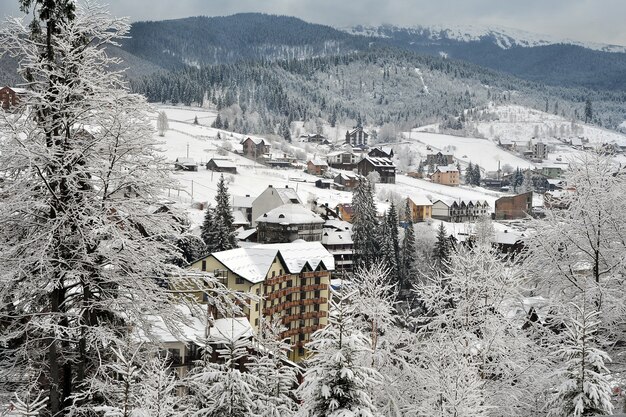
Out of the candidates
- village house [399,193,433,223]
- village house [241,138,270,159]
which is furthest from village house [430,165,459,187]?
village house [399,193,433,223]

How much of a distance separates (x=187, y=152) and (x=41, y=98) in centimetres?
14850

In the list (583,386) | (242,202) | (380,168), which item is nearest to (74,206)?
(583,386)

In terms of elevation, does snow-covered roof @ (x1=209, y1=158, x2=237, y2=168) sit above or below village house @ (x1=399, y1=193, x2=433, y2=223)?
above

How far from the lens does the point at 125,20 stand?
10188mm

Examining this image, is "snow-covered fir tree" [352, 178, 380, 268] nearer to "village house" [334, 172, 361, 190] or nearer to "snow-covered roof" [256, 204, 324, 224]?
"snow-covered roof" [256, 204, 324, 224]

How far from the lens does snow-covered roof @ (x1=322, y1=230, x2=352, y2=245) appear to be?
269 feet

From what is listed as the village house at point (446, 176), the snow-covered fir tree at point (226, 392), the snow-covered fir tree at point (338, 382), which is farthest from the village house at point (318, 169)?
the snow-covered fir tree at point (338, 382)

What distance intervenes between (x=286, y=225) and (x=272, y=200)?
2052 cm

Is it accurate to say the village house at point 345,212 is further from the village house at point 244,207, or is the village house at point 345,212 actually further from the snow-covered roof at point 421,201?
the snow-covered roof at point 421,201

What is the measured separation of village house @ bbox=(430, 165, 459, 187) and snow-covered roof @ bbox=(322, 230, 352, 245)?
96758 millimetres

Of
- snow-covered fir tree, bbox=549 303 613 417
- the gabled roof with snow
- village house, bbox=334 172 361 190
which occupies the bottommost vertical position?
village house, bbox=334 172 361 190

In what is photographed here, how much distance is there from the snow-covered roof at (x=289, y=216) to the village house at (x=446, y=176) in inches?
4137

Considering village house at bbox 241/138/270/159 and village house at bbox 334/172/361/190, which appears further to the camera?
village house at bbox 241/138/270/159

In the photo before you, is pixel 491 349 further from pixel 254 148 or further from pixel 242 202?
pixel 254 148
